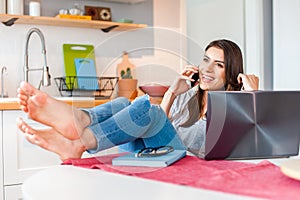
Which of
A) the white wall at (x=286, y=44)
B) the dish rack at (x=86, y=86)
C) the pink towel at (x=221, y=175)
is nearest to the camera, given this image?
the pink towel at (x=221, y=175)

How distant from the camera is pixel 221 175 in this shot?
3.31 ft

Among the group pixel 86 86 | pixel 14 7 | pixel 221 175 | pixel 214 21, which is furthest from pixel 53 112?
pixel 214 21

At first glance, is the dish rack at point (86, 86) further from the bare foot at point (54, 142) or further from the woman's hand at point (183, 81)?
the bare foot at point (54, 142)

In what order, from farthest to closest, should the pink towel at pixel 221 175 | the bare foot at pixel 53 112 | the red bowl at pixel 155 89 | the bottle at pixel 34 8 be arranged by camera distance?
the bottle at pixel 34 8, the red bowl at pixel 155 89, the bare foot at pixel 53 112, the pink towel at pixel 221 175

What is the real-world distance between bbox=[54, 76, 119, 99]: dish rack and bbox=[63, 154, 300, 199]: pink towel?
190 cm

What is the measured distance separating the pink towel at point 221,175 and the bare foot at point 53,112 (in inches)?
3.5

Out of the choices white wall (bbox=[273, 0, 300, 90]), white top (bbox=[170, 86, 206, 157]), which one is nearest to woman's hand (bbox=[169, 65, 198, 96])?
white top (bbox=[170, 86, 206, 157])

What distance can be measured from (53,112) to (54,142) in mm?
91

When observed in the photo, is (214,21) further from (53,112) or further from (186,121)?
(53,112)

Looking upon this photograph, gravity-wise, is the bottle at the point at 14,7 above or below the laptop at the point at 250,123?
above

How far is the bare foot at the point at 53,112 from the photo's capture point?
1.24 metres

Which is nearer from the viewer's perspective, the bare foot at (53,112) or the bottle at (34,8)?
the bare foot at (53,112)

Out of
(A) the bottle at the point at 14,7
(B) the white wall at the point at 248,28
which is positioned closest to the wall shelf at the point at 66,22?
(A) the bottle at the point at 14,7

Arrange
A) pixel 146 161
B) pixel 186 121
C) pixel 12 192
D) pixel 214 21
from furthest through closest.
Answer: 1. pixel 214 21
2. pixel 12 192
3. pixel 186 121
4. pixel 146 161
